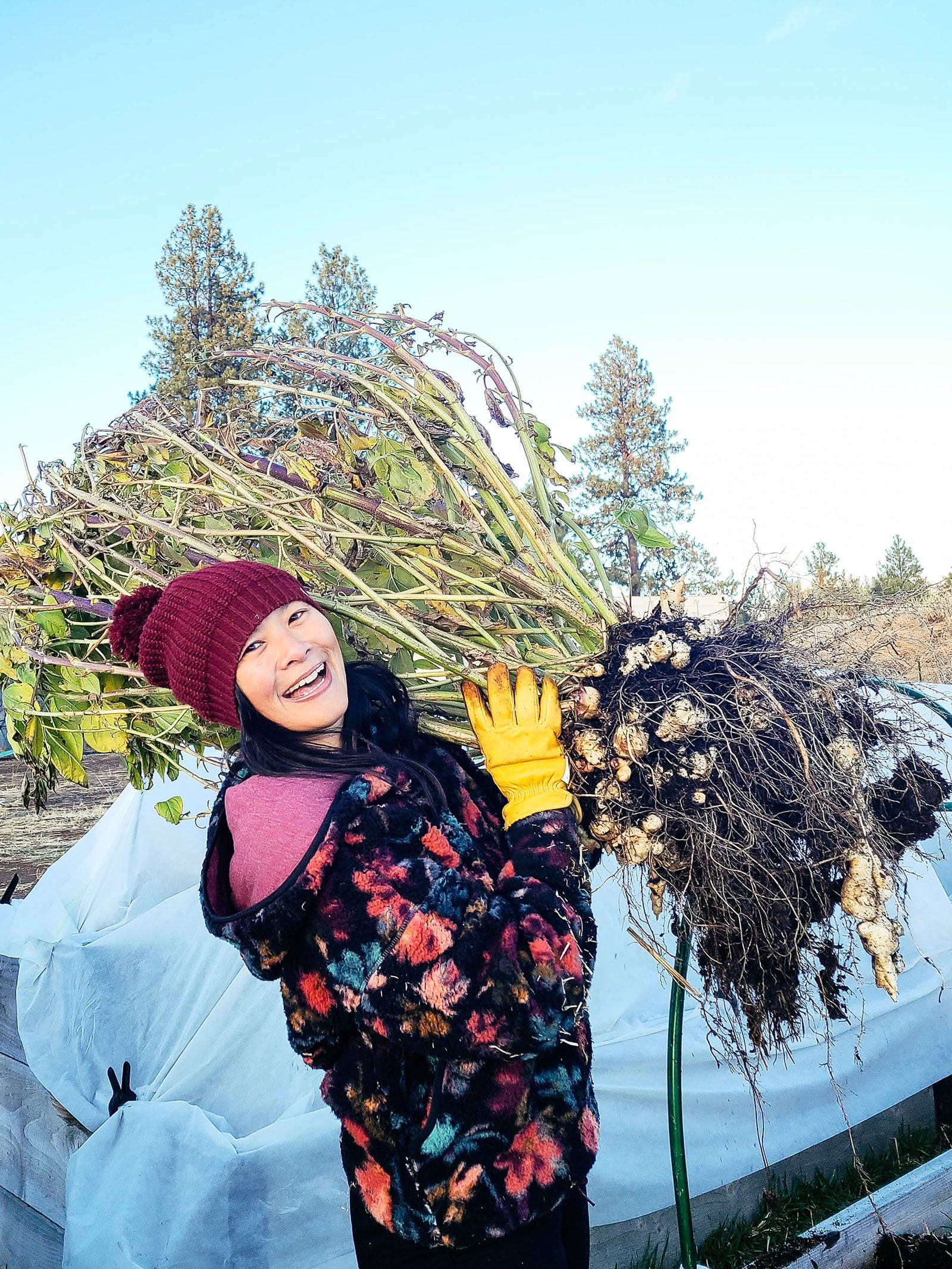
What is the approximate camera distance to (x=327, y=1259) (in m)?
2.22

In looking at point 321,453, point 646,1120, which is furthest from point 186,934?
point 321,453

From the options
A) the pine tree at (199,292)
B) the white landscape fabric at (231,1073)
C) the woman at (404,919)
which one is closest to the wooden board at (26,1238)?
the white landscape fabric at (231,1073)

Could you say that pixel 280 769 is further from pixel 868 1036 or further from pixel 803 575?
pixel 868 1036

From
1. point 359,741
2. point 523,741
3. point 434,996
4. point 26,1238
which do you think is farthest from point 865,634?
point 26,1238

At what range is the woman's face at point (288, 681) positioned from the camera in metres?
1.25

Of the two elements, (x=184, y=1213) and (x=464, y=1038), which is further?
(x=184, y=1213)

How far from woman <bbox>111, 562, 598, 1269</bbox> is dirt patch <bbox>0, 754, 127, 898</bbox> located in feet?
15.7

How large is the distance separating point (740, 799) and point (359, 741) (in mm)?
555

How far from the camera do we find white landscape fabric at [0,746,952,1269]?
2242mm

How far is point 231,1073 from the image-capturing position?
260 cm

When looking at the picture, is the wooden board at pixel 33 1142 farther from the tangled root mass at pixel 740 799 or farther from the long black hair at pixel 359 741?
the tangled root mass at pixel 740 799

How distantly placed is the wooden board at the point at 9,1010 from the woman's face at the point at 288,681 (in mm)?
2096

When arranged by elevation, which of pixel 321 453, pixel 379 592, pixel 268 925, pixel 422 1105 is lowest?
pixel 422 1105

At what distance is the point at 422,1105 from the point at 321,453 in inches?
45.2
